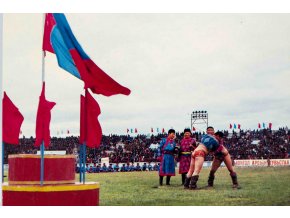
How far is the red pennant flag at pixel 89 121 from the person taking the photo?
25.6 feet

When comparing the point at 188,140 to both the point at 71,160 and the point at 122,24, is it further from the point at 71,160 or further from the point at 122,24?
the point at 71,160

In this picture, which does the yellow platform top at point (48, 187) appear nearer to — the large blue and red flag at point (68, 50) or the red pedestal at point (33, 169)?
the red pedestal at point (33, 169)

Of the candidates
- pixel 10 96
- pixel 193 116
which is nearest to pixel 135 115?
pixel 193 116

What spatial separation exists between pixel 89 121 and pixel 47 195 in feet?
4.62

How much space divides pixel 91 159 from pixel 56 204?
14.6 m

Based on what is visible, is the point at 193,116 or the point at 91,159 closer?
the point at 193,116

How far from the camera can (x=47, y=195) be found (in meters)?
6.99

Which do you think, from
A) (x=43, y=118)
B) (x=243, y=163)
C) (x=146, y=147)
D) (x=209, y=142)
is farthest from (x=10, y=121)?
(x=243, y=163)

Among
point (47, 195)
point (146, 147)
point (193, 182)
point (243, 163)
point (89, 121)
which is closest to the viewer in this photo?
point (47, 195)

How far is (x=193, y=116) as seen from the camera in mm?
10938

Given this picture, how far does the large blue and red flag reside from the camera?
7.59 meters

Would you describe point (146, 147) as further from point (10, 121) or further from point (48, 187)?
point (48, 187)

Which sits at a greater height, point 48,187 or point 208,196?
point 48,187

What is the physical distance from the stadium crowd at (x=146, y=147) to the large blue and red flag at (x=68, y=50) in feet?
14.3
